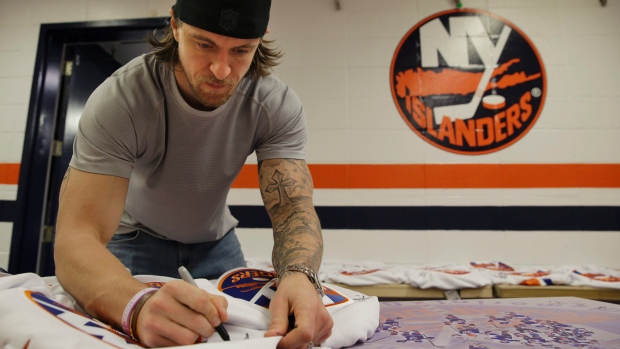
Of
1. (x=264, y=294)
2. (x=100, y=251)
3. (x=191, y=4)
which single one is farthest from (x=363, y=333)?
(x=191, y=4)

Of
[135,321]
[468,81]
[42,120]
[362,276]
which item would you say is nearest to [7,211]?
[42,120]

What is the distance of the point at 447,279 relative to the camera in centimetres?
220

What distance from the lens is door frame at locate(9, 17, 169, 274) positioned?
2938 mm

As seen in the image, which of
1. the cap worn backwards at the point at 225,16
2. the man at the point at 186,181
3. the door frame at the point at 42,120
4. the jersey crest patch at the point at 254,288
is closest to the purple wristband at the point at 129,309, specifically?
the man at the point at 186,181

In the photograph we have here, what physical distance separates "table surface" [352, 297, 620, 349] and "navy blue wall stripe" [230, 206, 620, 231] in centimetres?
148

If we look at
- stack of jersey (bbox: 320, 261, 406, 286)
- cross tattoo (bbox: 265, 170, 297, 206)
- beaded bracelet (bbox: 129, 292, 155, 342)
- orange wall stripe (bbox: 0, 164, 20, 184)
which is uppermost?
orange wall stripe (bbox: 0, 164, 20, 184)

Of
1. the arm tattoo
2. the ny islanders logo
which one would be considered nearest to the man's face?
the arm tattoo

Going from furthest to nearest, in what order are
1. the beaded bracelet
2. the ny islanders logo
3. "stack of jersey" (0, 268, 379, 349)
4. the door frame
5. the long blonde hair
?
the door frame, the ny islanders logo, the long blonde hair, the beaded bracelet, "stack of jersey" (0, 268, 379, 349)

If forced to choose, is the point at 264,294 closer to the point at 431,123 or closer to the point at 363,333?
the point at 363,333

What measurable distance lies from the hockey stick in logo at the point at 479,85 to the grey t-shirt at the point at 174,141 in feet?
6.01

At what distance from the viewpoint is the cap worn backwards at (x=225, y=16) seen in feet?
3.23

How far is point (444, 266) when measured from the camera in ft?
8.42

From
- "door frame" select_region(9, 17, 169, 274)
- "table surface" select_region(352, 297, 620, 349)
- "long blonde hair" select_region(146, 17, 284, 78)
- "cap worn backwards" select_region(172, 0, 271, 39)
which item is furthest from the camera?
"door frame" select_region(9, 17, 169, 274)

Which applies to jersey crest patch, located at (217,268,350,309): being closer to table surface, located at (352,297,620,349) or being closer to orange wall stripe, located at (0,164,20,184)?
table surface, located at (352,297,620,349)
